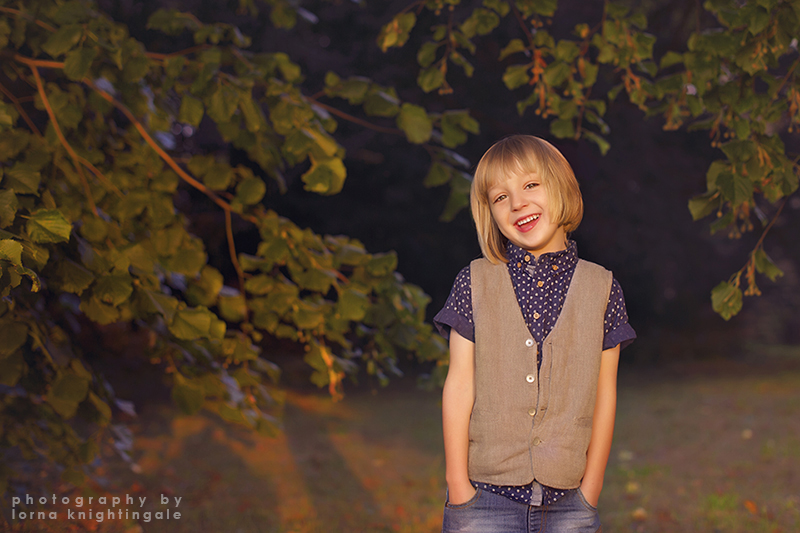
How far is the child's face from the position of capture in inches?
71.7

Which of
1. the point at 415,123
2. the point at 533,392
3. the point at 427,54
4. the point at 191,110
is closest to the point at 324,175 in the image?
the point at 415,123

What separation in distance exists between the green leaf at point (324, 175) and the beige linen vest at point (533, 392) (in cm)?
87

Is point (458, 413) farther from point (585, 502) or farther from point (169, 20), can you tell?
point (169, 20)

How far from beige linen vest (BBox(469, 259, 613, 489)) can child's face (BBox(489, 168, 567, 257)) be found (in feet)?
0.47

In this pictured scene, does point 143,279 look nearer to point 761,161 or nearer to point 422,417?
point 761,161

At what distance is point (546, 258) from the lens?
1841 millimetres

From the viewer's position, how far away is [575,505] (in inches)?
70.3

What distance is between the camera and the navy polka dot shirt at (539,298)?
182cm

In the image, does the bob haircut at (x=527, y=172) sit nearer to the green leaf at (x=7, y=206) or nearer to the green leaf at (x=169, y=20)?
the green leaf at (x=7, y=206)

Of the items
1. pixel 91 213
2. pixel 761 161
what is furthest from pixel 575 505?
pixel 91 213

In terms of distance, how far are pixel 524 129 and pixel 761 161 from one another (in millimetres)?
6174

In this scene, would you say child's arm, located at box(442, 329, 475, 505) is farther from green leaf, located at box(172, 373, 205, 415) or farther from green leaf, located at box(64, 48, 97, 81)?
green leaf, located at box(64, 48, 97, 81)

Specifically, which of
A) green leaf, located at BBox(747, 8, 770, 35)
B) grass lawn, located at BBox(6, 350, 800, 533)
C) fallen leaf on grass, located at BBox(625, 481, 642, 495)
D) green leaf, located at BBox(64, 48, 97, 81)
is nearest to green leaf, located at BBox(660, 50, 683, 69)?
green leaf, located at BBox(747, 8, 770, 35)

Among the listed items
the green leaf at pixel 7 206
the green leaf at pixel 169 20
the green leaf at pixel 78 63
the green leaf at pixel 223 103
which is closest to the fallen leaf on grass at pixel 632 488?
the green leaf at pixel 223 103
